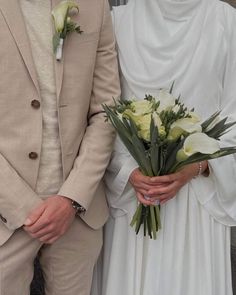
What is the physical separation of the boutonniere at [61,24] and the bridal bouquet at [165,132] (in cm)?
27

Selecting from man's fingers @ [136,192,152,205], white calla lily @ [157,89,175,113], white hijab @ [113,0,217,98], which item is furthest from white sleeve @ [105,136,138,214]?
white calla lily @ [157,89,175,113]

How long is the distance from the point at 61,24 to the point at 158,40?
0.42 metres

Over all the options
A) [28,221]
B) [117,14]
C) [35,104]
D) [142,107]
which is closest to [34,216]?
[28,221]

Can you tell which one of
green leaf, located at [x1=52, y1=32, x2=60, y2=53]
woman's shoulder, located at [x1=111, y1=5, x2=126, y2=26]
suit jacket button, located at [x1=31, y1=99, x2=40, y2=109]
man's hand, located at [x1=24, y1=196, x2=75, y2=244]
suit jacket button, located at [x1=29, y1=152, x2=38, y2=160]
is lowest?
man's hand, located at [x1=24, y1=196, x2=75, y2=244]

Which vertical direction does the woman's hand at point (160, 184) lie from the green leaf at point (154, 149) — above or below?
below

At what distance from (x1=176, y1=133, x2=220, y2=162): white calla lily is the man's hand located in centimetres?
47

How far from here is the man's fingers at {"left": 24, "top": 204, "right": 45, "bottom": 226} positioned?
5.65 ft

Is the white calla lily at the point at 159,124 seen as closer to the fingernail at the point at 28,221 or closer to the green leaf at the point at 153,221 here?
the green leaf at the point at 153,221

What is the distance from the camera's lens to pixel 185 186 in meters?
1.98

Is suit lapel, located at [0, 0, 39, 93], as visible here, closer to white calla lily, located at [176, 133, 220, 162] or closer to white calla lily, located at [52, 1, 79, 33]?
white calla lily, located at [52, 1, 79, 33]

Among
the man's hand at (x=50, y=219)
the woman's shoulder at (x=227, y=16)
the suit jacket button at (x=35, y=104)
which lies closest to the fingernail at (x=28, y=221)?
the man's hand at (x=50, y=219)

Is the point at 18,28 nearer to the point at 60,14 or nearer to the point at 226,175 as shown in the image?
the point at 60,14

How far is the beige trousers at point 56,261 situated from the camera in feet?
5.85

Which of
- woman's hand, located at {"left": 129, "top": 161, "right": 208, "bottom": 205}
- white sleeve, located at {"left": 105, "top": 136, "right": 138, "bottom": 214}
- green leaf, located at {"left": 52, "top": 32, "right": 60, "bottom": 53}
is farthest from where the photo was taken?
white sleeve, located at {"left": 105, "top": 136, "right": 138, "bottom": 214}
